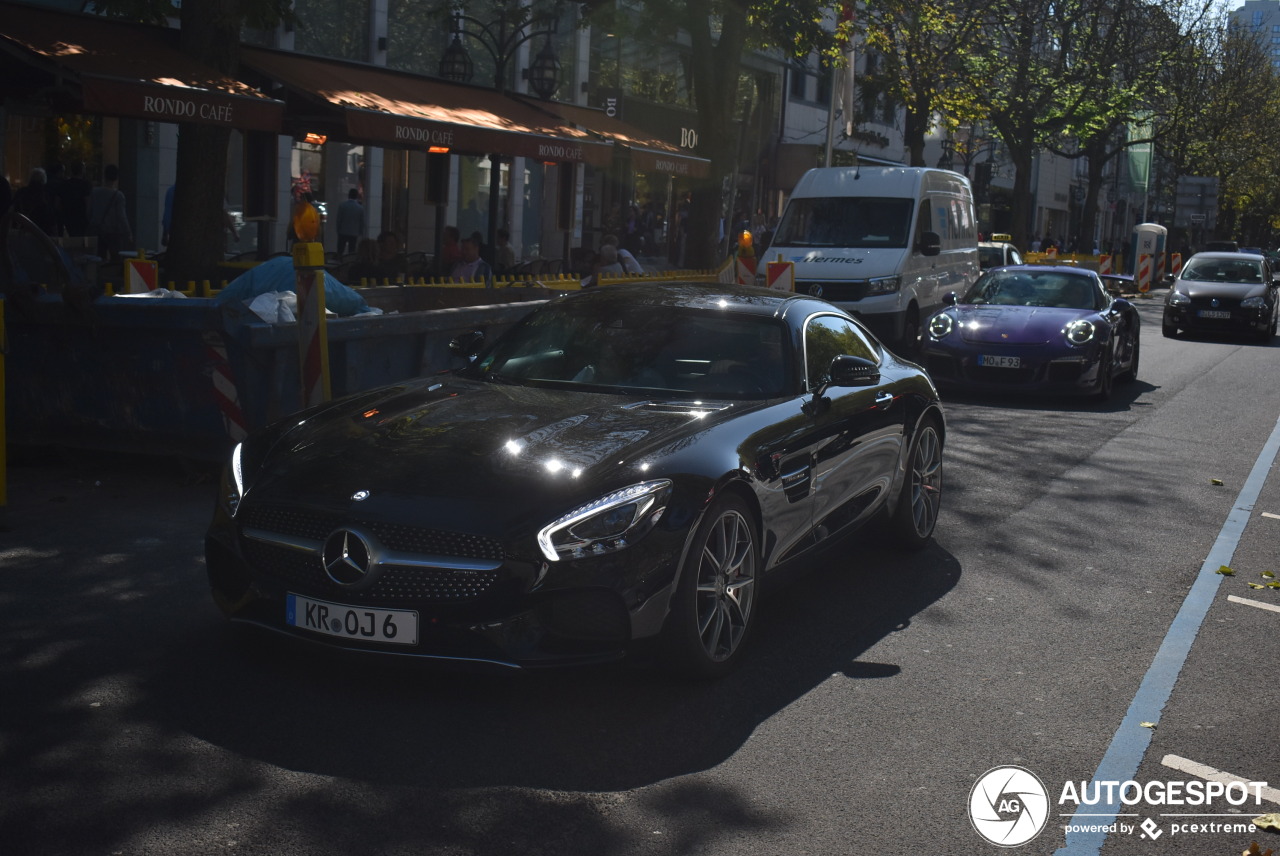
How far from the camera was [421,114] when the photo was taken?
1736 centimetres

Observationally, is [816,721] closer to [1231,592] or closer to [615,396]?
[615,396]

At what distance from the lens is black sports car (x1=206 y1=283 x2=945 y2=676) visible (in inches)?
183

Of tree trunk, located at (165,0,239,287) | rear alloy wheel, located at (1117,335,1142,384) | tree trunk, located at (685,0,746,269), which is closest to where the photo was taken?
tree trunk, located at (165,0,239,287)

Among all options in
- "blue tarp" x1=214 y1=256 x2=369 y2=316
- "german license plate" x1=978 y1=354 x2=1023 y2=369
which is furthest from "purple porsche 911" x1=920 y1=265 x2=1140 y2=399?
"blue tarp" x1=214 y1=256 x2=369 y2=316

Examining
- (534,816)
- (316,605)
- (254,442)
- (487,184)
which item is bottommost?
(534,816)

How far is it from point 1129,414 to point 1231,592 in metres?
7.45

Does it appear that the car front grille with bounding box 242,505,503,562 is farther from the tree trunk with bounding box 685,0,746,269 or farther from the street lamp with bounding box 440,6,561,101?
the tree trunk with bounding box 685,0,746,269

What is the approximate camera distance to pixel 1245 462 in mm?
11344

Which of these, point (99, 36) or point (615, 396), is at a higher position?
point (99, 36)

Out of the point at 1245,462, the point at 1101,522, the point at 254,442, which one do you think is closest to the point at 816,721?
the point at 254,442

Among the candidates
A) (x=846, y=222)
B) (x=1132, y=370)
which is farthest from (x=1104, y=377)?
(x=846, y=222)

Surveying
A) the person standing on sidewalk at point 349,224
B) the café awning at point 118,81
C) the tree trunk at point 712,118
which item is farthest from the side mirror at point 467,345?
the person standing on sidewalk at point 349,224

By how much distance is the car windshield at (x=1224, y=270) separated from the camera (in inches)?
1038

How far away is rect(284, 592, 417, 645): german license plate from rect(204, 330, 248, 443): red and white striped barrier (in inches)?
153
